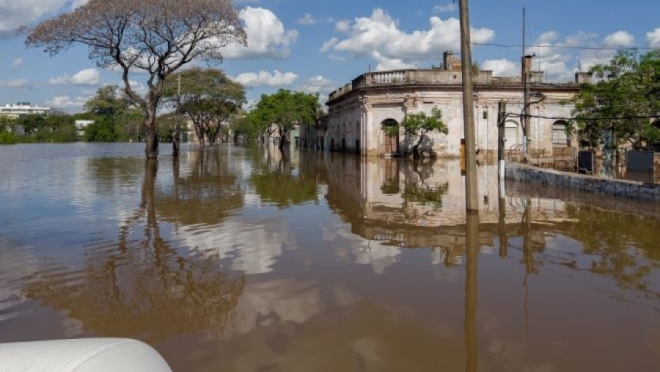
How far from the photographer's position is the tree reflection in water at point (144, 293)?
4742 millimetres

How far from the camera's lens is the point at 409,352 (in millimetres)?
4145

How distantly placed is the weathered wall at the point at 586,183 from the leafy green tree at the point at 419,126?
1210 cm

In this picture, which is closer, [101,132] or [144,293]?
[144,293]

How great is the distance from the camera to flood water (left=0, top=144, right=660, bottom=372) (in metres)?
4.20

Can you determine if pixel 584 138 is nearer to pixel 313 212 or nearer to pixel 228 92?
pixel 313 212

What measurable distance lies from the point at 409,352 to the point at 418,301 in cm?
124

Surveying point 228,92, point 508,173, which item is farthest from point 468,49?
point 228,92

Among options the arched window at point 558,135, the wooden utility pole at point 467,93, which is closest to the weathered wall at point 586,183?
the wooden utility pole at point 467,93

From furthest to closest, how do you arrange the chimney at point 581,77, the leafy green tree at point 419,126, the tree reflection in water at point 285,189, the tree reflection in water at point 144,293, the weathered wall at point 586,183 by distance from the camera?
the chimney at point 581,77 → the leafy green tree at point 419,126 → the tree reflection in water at point 285,189 → the weathered wall at point 586,183 → the tree reflection in water at point 144,293

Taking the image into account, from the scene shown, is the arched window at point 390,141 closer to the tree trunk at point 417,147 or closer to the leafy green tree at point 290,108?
the tree trunk at point 417,147

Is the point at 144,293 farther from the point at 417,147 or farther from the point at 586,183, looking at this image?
the point at 417,147

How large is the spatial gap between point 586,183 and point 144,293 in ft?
42.1

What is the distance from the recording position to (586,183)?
14547 mm

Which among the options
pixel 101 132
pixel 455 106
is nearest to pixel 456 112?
pixel 455 106
